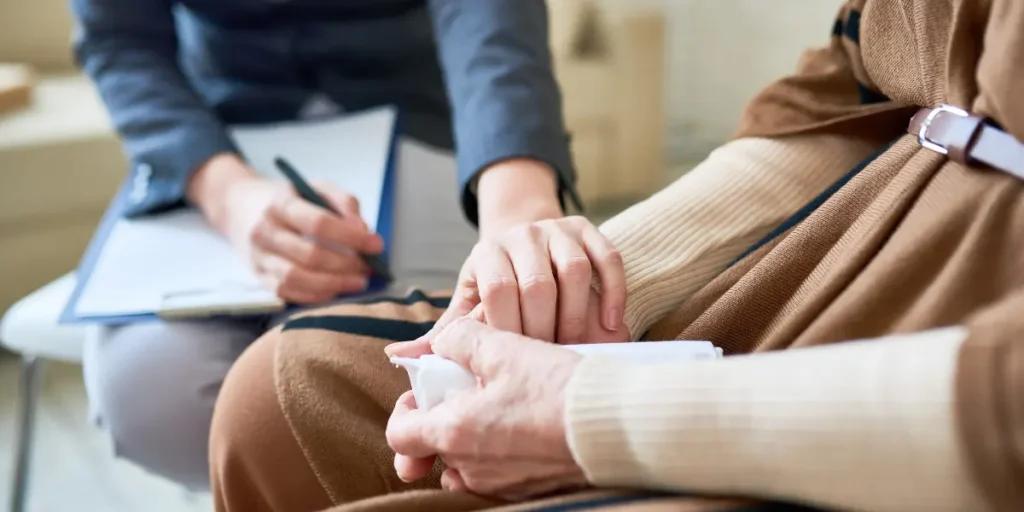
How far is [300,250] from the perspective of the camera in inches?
27.0

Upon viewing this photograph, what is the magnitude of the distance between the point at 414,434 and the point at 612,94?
140cm

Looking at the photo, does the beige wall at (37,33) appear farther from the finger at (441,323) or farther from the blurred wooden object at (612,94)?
the finger at (441,323)

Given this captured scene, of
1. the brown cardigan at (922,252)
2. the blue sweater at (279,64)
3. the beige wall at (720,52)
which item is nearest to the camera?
the brown cardigan at (922,252)

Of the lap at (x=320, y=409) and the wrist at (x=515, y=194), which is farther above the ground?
the wrist at (x=515, y=194)

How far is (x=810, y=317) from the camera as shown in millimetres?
432

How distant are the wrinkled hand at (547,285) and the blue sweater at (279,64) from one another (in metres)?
0.24

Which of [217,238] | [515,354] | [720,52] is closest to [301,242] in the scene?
[217,238]

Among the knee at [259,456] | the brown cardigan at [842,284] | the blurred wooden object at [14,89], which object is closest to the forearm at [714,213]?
the brown cardigan at [842,284]

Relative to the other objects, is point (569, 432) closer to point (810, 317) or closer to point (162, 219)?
point (810, 317)

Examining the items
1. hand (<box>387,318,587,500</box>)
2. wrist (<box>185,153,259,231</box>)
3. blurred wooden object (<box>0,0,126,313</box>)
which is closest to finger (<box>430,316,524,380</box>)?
hand (<box>387,318,587,500</box>)

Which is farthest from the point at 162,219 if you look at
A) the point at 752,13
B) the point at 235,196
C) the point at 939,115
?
the point at 752,13

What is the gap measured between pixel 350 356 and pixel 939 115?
357 millimetres

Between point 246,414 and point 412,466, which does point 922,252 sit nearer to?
point 412,466

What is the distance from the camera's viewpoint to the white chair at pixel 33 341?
0.80 meters
